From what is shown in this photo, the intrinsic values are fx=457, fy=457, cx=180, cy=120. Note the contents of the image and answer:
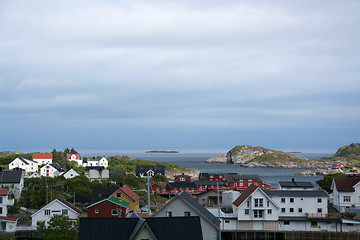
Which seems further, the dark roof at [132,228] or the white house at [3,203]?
the white house at [3,203]

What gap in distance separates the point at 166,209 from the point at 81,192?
33.8 m

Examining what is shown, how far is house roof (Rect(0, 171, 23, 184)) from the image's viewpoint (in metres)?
63.1

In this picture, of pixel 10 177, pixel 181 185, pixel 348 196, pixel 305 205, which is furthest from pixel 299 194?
pixel 10 177

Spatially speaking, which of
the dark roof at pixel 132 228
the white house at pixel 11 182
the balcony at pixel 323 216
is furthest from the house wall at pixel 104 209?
the dark roof at pixel 132 228

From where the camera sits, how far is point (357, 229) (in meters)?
48.2

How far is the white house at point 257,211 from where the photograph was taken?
47.5 metres

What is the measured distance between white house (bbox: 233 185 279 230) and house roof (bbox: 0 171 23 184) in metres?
32.6

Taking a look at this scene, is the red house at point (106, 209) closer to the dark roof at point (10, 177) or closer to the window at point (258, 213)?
the window at point (258, 213)

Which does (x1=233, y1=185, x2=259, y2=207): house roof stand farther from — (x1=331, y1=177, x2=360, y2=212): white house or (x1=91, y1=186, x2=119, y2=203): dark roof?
(x1=91, y1=186, x2=119, y2=203): dark roof

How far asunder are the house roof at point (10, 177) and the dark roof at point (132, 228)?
42320 mm

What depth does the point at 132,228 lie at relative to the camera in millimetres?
24906

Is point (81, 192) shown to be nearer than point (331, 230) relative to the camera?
No

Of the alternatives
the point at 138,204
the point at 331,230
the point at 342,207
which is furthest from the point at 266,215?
the point at 138,204

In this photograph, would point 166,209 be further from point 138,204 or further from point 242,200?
point 138,204
